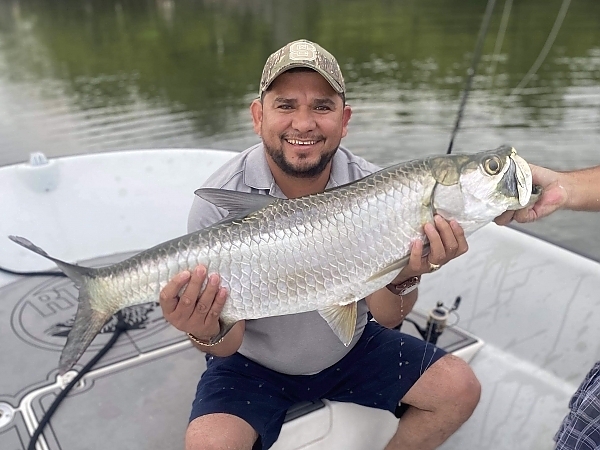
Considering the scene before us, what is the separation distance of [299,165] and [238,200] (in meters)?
0.40

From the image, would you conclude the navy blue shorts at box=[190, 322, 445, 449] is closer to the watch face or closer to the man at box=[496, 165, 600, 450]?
the watch face

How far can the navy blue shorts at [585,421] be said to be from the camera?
80.7 inches

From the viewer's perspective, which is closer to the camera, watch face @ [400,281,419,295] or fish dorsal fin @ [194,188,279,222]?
fish dorsal fin @ [194,188,279,222]

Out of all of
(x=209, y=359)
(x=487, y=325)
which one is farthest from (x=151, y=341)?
(x=487, y=325)

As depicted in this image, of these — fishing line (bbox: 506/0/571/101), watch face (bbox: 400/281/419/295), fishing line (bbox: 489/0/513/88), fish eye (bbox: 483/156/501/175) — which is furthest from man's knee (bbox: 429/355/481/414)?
fishing line (bbox: 489/0/513/88)

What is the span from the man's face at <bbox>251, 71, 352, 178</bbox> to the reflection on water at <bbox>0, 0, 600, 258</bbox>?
20.6 ft

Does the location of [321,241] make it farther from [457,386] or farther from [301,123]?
[457,386]

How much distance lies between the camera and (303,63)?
2480 mm

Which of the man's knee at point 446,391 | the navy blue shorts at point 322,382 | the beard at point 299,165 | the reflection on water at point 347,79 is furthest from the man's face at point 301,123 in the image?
the reflection on water at point 347,79

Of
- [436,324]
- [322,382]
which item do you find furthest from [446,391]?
[436,324]

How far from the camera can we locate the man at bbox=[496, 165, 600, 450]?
2068 millimetres

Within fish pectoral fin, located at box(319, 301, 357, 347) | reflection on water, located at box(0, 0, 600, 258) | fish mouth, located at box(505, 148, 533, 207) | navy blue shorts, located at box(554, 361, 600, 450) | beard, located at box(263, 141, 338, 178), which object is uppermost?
fish mouth, located at box(505, 148, 533, 207)

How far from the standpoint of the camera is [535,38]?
62.0 feet

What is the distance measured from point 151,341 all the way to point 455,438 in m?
2.07
